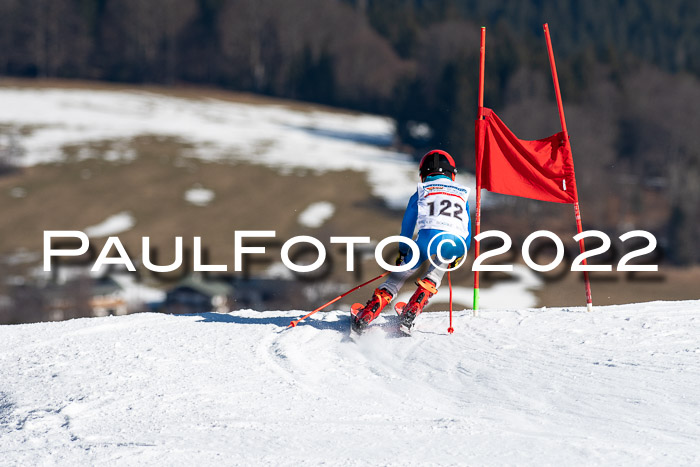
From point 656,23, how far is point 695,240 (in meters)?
112

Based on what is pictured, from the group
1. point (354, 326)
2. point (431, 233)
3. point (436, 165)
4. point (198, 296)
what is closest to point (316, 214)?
point (198, 296)

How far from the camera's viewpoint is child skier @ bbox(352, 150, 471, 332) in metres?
6.93

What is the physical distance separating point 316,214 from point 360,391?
46329mm

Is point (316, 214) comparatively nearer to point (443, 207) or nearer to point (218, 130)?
point (218, 130)

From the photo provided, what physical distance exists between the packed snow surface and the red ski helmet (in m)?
41.6

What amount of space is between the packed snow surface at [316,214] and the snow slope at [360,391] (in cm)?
4167

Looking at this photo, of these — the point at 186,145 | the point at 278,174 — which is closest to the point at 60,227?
the point at 278,174

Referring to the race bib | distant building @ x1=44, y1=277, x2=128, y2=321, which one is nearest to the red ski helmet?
the race bib

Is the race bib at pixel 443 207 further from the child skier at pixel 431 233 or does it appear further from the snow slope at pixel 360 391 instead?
the snow slope at pixel 360 391

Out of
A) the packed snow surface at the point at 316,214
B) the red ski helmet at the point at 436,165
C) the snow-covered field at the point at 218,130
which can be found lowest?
the red ski helmet at the point at 436,165

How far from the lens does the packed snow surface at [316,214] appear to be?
4966cm

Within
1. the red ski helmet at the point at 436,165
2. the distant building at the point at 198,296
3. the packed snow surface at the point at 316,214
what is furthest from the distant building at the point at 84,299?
the red ski helmet at the point at 436,165

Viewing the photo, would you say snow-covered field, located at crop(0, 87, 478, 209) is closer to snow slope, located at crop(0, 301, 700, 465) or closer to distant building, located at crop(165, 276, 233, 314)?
distant building, located at crop(165, 276, 233, 314)

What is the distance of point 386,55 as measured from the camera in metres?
96.7
